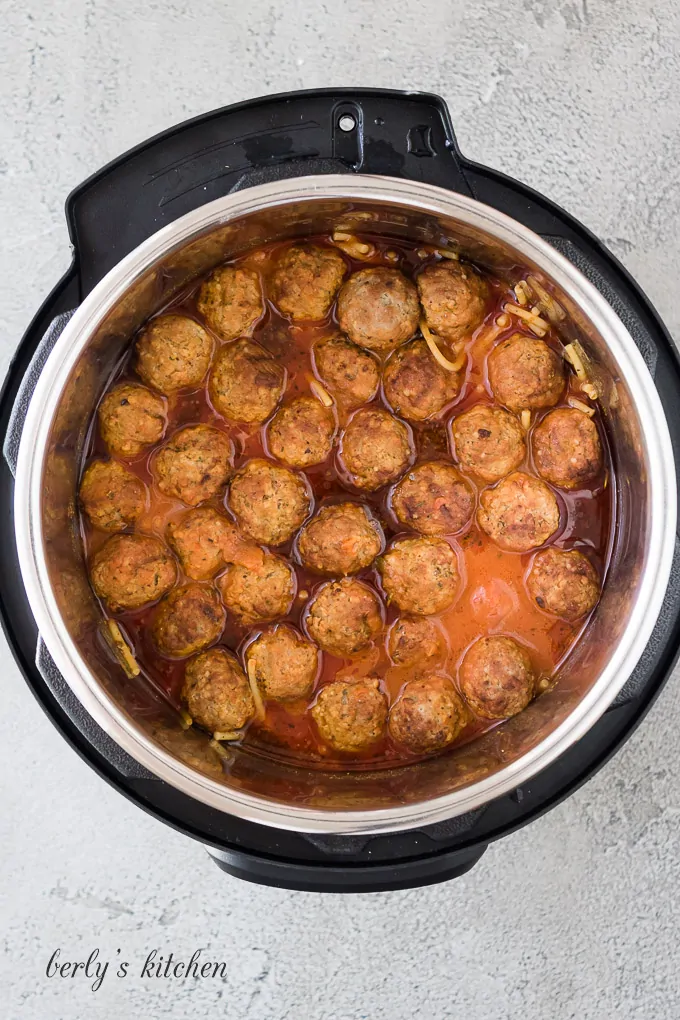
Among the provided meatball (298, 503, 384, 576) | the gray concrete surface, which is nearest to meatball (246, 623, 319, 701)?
meatball (298, 503, 384, 576)

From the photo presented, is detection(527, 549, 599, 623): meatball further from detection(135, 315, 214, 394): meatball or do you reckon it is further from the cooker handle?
the cooker handle

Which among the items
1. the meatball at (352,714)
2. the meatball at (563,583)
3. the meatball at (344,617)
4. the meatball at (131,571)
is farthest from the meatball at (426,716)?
the meatball at (131,571)

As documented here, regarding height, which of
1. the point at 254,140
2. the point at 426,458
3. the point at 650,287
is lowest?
the point at 426,458

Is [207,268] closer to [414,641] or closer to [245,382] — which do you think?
[245,382]

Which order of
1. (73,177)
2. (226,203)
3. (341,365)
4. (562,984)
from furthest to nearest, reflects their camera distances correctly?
(562,984) → (73,177) → (341,365) → (226,203)

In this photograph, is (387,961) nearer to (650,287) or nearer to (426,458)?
(426,458)

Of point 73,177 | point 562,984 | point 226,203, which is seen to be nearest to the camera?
point 226,203

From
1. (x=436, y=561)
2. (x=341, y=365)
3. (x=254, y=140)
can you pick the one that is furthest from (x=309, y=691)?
(x=254, y=140)

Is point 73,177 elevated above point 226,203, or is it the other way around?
point 73,177
